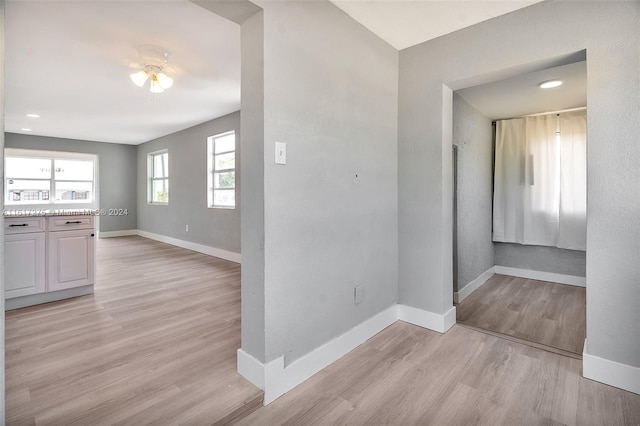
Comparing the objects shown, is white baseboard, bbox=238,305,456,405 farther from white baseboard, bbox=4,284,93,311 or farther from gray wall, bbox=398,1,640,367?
white baseboard, bbox=4,284,93,311

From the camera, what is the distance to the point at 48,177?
22.9ft

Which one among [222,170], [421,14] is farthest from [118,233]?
[421,14]

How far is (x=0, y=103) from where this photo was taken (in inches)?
46.8

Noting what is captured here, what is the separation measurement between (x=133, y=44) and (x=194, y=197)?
11.4ft

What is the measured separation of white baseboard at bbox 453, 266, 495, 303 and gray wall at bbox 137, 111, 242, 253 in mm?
3244

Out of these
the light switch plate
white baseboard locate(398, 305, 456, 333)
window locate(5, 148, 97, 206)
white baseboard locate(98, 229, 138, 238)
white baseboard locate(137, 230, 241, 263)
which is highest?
window locate(5, 148, 97, 206)

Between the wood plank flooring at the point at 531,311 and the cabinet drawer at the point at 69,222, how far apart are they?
386 centimetres

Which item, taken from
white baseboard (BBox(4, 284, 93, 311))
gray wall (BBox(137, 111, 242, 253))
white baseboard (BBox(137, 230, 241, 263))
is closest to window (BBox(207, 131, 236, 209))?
gray wall (BBox(137, 111, 242, 253))

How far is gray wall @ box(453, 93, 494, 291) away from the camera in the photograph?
345cm

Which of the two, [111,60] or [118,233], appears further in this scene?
[118,233]

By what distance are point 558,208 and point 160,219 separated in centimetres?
734

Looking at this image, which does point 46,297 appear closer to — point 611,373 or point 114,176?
point 611,373

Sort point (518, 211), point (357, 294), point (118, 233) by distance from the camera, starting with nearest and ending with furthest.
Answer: point (357, 294)
point (518, 211)
point (118, 233)

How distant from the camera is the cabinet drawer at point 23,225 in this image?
2.82 m
